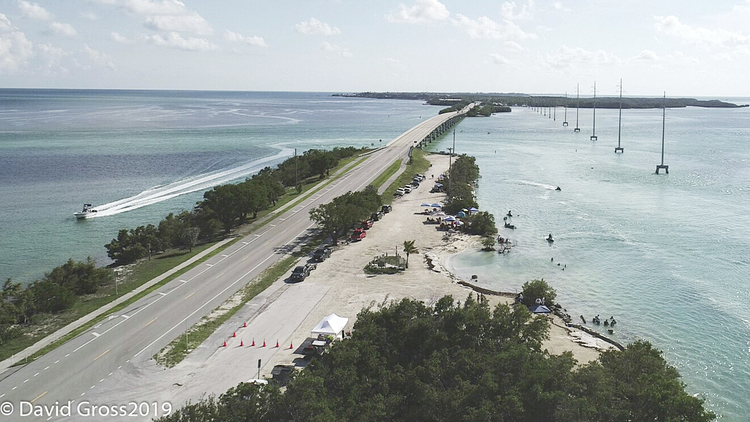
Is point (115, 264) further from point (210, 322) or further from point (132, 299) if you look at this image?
point (210, 322)

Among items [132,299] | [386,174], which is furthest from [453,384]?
[386,174]

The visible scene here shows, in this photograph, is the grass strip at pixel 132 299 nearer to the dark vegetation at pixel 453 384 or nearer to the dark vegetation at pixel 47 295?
the dark vegetation at pixel 47 295

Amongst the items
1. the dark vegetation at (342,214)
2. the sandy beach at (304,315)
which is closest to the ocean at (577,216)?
the sandy beach at (304,315)

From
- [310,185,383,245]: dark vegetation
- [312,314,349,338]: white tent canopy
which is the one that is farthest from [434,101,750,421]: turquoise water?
[312,314,349,338]: white tent canopy

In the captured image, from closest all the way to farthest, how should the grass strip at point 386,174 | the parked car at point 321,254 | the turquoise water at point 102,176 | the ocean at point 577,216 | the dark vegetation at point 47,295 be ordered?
the dark vegetation at point 47,295 < the ocean at point 577,216 < the parked car at point 321,254 < the turquoise water at point 102,176 < the grass strip at point 386,174

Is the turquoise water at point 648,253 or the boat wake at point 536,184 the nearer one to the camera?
the turquoise water at point 648,253

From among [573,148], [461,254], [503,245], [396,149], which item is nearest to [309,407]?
[461,254]
